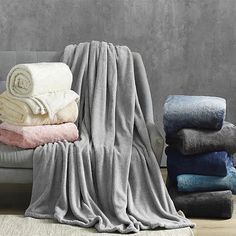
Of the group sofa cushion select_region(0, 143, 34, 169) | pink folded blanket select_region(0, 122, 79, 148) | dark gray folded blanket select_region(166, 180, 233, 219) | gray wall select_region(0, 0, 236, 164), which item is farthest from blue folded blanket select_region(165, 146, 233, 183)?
gray wall select_region(0, 0, 236, 164)

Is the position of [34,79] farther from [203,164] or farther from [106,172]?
[203,164]

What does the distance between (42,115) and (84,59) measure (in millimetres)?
548

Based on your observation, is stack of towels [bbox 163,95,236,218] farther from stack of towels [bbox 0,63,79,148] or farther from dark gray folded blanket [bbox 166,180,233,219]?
stack of towels [bbox 0,63,79,148]

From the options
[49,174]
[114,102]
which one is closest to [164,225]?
[49,174]

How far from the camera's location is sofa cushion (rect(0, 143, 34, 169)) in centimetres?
361

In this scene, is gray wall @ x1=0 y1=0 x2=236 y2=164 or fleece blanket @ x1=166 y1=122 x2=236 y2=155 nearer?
fleece blanket @ x1=166 y1=122 x2=236 y2=155

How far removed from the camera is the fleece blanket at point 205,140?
3650 millimetres

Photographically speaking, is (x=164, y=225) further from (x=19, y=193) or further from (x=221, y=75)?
(x=221, y=75)

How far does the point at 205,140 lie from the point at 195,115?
0.13 metres

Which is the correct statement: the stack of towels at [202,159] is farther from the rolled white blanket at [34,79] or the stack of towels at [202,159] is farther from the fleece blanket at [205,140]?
the rolled white blanket at [34,79]

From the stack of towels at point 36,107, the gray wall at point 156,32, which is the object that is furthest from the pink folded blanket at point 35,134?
the gray wall at point 156,32

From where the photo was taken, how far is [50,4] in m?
4.58

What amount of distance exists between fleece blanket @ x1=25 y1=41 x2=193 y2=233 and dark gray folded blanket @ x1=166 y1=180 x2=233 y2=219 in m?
0.10

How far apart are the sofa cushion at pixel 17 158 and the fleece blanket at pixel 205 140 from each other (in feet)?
2.39
